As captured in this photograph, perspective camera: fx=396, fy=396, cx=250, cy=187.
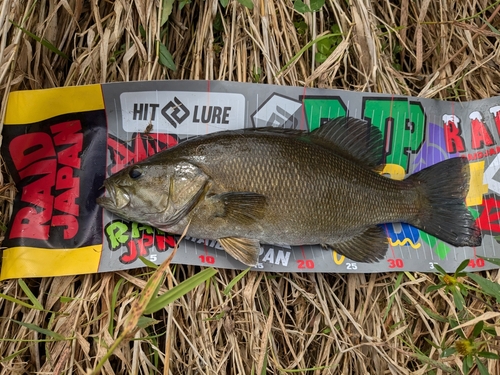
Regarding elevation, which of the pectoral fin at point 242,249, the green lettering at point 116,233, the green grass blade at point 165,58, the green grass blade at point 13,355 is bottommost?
the green grass blade at point 13,355

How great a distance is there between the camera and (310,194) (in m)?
2.23

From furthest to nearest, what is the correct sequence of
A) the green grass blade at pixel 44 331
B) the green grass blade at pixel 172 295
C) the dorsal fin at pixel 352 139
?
the dorsal fin at pixel 352 139 → the green grass blade at pixel 44 331 → the green grass blade at pixel 172 295

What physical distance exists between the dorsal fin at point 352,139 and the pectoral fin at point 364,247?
0.43m

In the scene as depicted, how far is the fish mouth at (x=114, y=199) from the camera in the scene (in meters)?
2.17

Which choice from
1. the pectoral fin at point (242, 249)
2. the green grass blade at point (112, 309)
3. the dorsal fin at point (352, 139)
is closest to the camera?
the green grass blade at point (112, 309)

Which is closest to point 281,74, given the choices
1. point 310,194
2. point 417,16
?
point 310,194

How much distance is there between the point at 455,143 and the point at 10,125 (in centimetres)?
276

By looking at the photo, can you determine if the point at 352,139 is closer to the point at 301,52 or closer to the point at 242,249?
the point at 301,52

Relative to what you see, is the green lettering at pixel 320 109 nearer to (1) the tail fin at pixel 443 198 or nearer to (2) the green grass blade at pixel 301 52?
(2) the green grass blade at pixel 301 52

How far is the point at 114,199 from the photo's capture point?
218 centimetres

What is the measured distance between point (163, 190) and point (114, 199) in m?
0.28

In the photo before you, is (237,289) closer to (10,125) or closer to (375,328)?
(375,328)

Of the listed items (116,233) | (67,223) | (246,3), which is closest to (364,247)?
(116,233)

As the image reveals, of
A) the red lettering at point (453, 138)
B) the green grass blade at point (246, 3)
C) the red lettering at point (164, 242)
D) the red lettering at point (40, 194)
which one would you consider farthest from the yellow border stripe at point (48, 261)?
the red lettering at point (453, 138)
